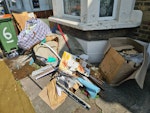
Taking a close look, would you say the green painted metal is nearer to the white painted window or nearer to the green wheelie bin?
the green wheelie bin

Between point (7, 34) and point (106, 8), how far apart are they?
3.07 meters

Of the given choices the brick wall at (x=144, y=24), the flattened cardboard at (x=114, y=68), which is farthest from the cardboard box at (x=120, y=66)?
the brick wall at (x=144, y=24)

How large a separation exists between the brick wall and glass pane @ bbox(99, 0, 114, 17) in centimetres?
59

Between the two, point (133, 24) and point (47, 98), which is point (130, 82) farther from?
point (47, 98)

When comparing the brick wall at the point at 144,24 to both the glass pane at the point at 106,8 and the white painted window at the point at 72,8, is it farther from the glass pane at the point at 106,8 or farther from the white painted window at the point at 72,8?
the white painted window at the point at 72,8

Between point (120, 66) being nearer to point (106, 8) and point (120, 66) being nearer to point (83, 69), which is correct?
point (83, 69)

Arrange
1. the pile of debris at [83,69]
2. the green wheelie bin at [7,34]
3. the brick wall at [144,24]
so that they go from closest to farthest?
the pile of debris at [83,69] → the brick wall at [144,24] → the green wheelie bin at [7,34]

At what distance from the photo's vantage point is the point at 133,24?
3.18 metres

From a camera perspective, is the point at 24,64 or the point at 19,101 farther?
the point at 24,64

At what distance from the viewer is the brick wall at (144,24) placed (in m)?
2.92

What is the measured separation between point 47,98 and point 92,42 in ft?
5.99

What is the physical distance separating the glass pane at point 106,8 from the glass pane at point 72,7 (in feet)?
2.22

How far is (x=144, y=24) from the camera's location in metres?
3.12

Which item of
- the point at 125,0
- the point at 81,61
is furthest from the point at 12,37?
the point at 125,0
